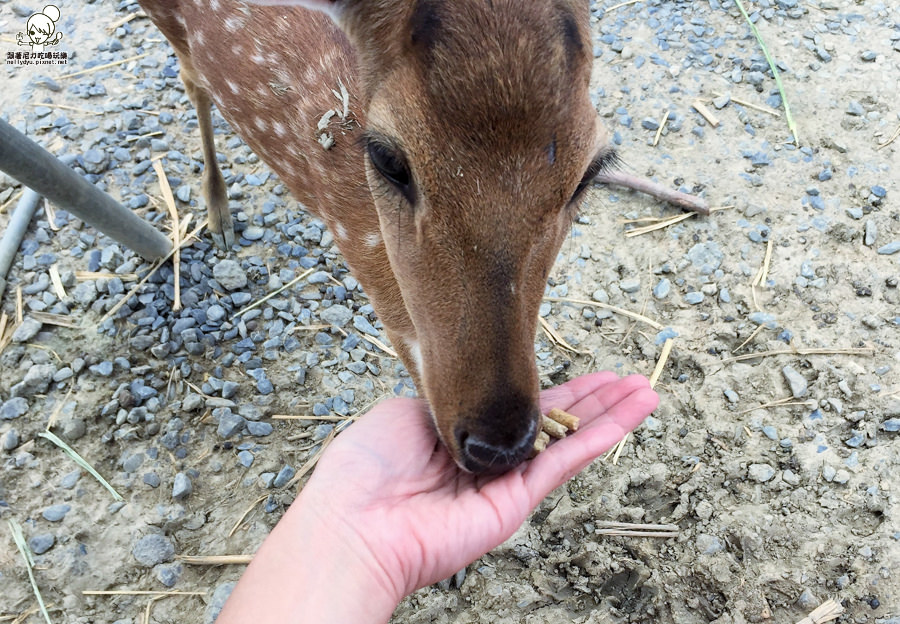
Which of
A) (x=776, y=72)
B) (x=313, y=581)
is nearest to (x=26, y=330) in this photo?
(x=313, y=581)

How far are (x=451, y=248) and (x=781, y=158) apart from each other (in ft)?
8.71

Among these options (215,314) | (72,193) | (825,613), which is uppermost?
(72,193)

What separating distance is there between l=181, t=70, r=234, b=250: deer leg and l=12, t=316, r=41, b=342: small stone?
32.6 inches

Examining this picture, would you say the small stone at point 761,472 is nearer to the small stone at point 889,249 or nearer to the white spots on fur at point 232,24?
the small stone at point 889,249

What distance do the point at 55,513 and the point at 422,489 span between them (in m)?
1.52

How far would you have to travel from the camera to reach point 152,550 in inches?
92.0

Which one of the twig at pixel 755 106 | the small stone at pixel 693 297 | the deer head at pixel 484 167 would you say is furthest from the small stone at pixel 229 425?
the twig at pixel 755 106

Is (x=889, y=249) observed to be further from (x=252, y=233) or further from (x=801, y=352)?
(x=252, y=233)

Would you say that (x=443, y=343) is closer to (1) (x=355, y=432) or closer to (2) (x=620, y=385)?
(1) (x=355, y=432)

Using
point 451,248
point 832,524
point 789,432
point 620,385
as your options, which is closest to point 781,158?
point 789,432

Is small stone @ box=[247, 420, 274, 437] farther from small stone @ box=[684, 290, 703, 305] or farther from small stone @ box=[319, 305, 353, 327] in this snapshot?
small stone @ box=[684, 290, 703, 305]

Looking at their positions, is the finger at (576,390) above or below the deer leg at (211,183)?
below

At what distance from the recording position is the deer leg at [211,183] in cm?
310

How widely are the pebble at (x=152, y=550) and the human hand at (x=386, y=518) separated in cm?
96
